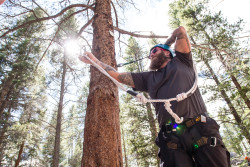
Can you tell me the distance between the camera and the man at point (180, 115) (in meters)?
1.31

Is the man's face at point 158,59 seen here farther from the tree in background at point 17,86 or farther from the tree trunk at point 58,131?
the tree in background at point 17,86

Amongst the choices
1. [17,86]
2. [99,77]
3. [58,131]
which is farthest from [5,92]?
[99,77]

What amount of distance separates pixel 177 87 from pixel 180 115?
12.1 inches

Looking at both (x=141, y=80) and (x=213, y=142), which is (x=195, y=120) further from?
(x=141, y=80)

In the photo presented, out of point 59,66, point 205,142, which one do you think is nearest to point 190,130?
point 205,142

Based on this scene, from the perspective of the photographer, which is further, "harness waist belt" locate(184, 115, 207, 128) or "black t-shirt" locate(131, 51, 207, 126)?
"black t-shirt" locate(131, 51, 207, 126)

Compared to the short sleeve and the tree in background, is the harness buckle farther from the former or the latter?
the tree in background

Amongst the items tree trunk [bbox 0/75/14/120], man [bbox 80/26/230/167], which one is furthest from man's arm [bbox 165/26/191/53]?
tree trunk [bbox 0/75/14/120]

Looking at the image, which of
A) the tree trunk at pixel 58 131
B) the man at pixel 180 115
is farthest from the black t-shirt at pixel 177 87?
the tree trunk at pixel 58 131

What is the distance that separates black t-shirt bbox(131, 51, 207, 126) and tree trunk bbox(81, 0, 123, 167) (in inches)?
17.7

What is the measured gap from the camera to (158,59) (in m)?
2.04

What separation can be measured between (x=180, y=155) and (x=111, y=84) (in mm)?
1170

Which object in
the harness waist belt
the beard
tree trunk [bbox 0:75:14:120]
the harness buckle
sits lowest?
the harness buckle

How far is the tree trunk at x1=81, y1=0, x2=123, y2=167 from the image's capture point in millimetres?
1491
